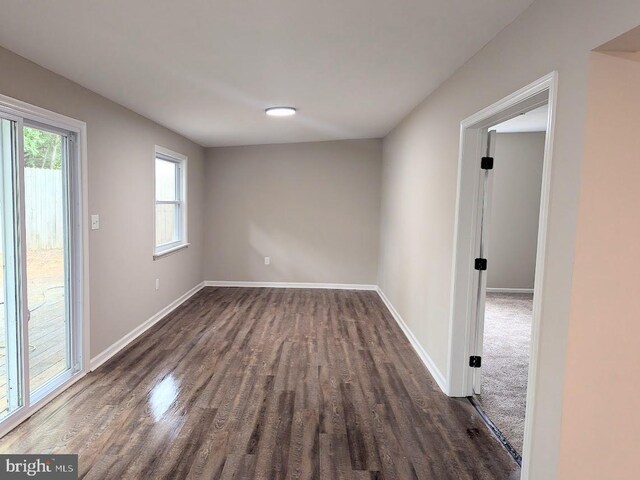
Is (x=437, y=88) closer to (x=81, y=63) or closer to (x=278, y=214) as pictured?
(x=81, y=63)

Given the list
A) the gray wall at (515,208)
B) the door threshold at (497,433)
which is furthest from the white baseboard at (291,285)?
the door threshold at (497,433)

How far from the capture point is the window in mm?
4871

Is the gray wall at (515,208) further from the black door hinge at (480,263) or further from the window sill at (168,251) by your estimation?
the window sill at (168,251)

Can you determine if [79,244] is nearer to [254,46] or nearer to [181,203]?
[254,46]

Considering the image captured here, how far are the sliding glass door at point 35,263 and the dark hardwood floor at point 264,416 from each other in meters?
0.22

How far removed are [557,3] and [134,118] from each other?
3640 mm

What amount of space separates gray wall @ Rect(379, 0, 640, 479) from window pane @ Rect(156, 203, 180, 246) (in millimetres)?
3027

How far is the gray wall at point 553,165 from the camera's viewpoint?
1484 mm

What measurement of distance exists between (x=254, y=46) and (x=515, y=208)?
533 centimetres

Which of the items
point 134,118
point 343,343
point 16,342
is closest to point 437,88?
point 343,343

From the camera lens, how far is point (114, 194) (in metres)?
3.58

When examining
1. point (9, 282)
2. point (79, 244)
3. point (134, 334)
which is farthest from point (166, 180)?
point (9, 282)

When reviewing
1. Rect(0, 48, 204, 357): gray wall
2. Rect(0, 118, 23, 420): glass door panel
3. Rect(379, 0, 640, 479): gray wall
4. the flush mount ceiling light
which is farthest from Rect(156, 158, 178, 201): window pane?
Rect(379, 0, 640, 479): gray wall

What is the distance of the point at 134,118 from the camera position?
395 cm
